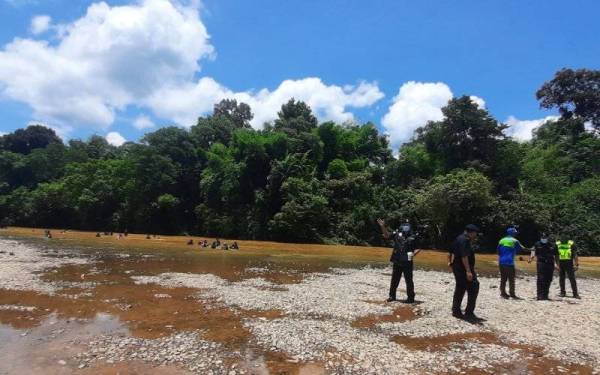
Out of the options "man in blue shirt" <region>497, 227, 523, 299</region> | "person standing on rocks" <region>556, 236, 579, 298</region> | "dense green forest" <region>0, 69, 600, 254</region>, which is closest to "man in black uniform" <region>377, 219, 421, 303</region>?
"man in blue shirt" <region>497, 227, 523, 299</region>

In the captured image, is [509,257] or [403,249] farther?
[509,257]

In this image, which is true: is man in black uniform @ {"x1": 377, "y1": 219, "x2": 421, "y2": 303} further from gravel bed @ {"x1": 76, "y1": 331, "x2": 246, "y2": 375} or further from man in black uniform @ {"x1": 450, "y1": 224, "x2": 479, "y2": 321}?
gravel bed @ {"x1": 76, "y1": 331, "x2": 246, "y2": 375}

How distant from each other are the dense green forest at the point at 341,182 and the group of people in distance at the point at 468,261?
26.0 m

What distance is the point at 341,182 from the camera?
5125 centimetres

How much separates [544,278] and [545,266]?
0.41m

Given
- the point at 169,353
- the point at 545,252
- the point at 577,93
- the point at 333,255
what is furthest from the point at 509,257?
the point at 577,93

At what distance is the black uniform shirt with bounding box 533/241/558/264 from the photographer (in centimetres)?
1511

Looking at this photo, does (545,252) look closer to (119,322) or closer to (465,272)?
(465,272)

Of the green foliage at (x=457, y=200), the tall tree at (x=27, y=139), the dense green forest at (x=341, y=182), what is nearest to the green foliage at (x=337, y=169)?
the dense green forest at (x=341, y=182)

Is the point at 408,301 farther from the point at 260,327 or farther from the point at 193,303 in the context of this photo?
the point at 193,303

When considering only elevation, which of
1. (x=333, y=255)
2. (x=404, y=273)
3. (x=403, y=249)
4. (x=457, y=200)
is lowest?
(x=333, y=255)

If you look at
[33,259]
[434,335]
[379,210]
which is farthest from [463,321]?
[379,210]

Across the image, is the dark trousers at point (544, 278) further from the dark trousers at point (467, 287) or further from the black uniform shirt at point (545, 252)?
the dark trousers at point (467, 287)

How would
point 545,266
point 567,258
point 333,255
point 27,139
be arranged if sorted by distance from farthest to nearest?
1. point 27,139
2. point 333,255
3. point 567,258
4. point 545,266
